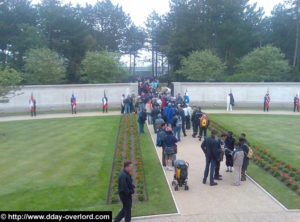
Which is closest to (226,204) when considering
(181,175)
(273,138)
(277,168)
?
(181,175)

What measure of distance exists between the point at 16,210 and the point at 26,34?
38.9m

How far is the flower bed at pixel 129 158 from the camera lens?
8.73 m

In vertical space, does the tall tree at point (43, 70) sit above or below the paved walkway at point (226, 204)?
above

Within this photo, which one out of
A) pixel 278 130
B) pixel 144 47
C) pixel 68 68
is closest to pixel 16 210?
pixel 278 130

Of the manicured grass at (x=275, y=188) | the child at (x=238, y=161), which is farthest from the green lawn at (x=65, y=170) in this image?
the manicured grass at (x=275, y=188)

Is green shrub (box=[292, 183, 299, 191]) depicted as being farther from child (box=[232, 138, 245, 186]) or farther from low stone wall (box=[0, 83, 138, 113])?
low stone wall (box=[0, 83, 138, 113])

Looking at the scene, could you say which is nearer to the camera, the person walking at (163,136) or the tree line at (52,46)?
the person walking at (163,136)

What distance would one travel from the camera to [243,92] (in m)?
30.8

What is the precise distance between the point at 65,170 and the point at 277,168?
306 inches

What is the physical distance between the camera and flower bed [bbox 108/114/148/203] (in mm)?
8729

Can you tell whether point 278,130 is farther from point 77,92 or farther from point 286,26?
point 286,26

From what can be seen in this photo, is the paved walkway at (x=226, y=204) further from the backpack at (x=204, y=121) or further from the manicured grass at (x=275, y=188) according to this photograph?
the backpack at (x=204, y=121)

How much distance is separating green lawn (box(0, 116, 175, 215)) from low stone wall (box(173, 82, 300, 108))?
1483 centimetres

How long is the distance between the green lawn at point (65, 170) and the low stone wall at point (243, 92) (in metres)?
14.8
